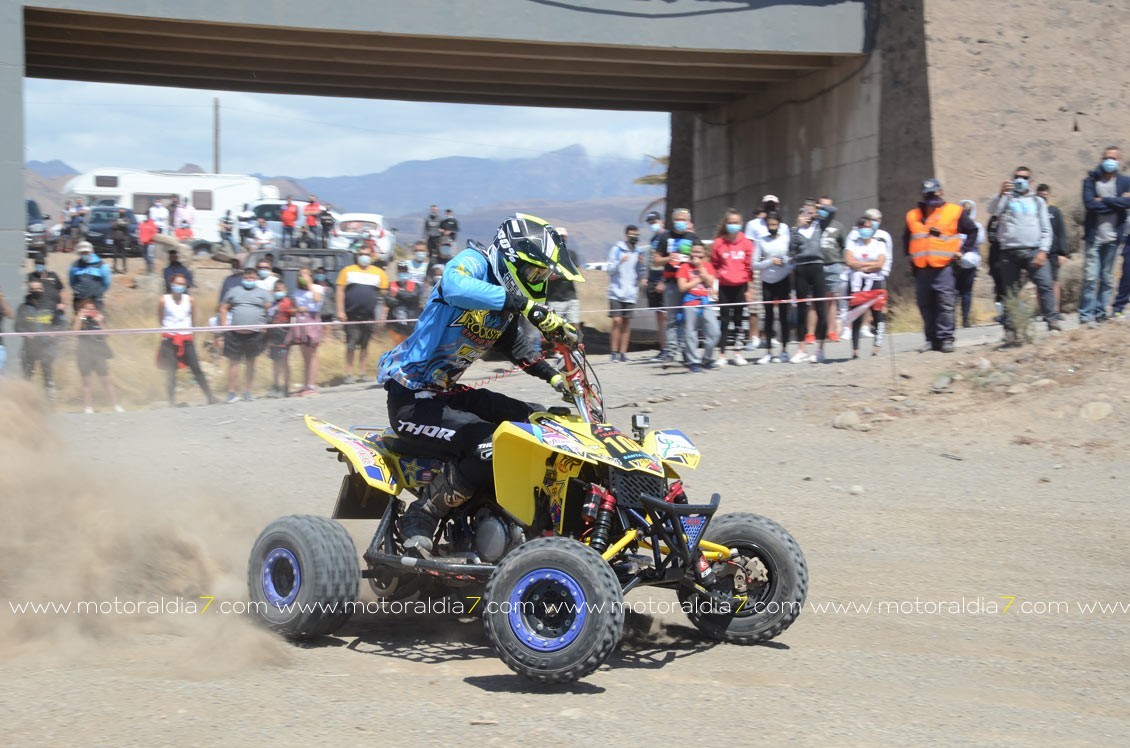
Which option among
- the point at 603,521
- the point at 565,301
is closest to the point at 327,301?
the point at 565,301

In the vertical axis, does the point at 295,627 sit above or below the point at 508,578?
below

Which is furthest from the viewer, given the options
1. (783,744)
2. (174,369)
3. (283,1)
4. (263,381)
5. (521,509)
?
(283,1)

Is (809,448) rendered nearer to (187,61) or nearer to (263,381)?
(263,381)

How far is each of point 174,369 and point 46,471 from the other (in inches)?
226

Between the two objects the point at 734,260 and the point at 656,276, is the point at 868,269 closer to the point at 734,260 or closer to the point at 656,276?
the point at 734,260

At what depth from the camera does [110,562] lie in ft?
22.1

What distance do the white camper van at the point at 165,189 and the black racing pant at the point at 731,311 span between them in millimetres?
24474

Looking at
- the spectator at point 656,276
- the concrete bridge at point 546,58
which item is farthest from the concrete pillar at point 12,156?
the spectator at point 656,276

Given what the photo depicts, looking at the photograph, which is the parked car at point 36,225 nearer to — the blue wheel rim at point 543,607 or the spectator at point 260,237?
the spectator at point 260,237

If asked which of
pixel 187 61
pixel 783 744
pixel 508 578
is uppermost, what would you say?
pixel 187 61

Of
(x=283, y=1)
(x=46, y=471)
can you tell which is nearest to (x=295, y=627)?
(x=46, y=471)

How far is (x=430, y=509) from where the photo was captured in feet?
21.3

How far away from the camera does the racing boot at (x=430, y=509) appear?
20.7 ft

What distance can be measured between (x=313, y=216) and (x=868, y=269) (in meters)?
18.1
